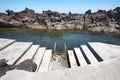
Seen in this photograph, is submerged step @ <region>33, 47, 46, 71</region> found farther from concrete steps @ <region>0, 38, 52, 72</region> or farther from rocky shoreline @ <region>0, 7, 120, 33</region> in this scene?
rocky shoreline @ <region>0, 7, 120, 33</region>

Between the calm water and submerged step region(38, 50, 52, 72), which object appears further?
the calm water

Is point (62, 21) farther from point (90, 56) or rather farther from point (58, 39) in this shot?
point (90, 56)

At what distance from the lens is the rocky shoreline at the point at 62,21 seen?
26062 millimetres

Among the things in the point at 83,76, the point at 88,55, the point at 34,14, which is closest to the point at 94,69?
the point at 83,76

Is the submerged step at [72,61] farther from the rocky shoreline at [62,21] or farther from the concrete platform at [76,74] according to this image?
the rocky shoreline at [62,21]

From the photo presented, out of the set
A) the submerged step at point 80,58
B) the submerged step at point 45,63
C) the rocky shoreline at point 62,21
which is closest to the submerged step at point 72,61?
the submerged step at point 80,58

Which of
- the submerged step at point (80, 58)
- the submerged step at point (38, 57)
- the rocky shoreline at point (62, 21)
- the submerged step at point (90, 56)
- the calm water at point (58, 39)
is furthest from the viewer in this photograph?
the rocky shoreline at point (62, 21)

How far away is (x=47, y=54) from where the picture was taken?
26.5 feet

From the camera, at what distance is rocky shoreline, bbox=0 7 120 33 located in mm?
26062

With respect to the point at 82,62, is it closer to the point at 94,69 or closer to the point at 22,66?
the point at 94,69

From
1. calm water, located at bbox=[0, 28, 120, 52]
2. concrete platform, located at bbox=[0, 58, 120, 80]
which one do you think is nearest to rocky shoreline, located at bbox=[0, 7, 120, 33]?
calm water, located at bbox=[0, 28, 120, 52]

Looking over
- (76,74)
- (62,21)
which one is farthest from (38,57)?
(62,21)

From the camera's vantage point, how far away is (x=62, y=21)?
99.0 feet

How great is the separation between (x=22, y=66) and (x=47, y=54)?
3260 millimetres
